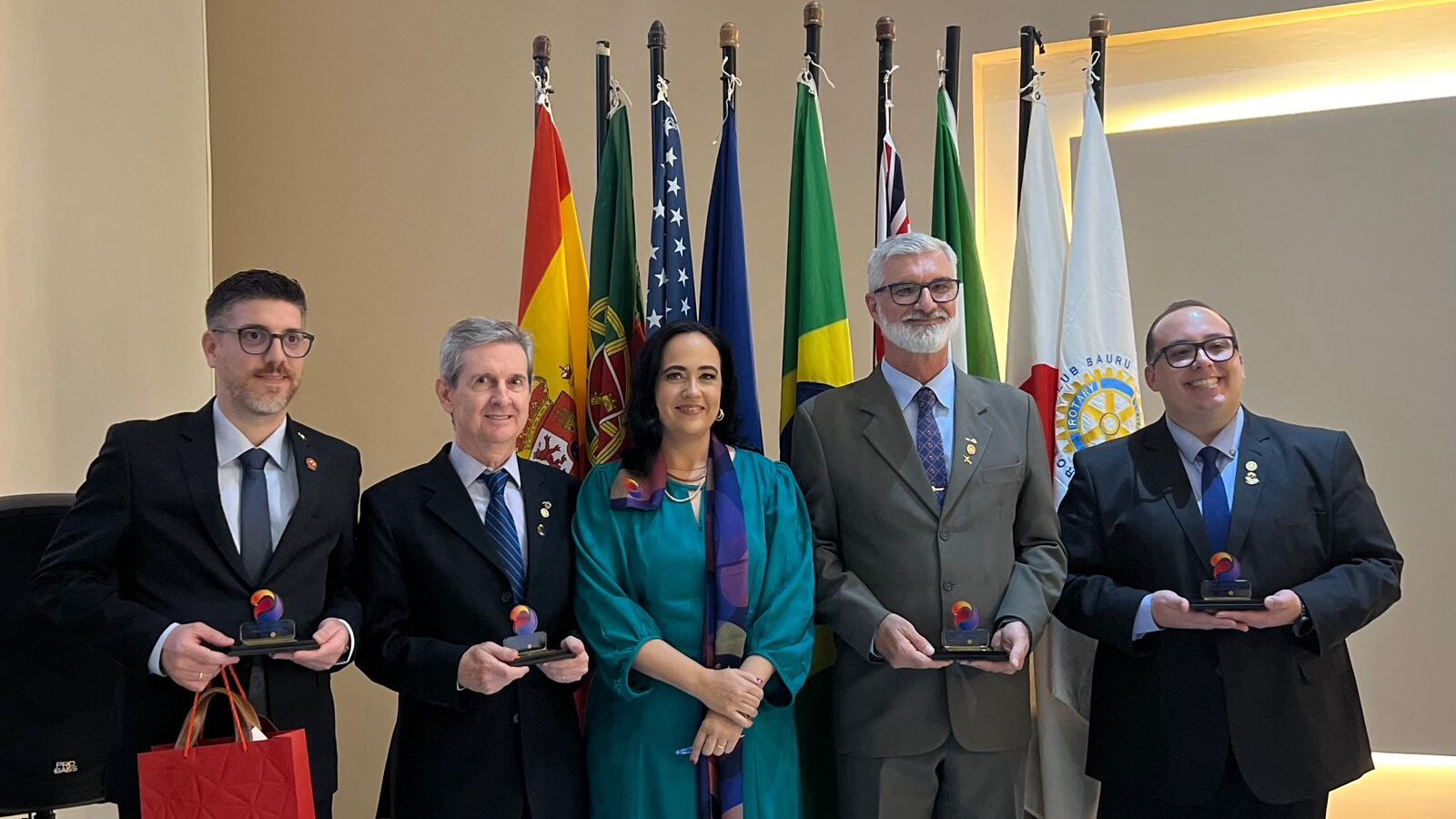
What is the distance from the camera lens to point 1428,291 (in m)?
4.00

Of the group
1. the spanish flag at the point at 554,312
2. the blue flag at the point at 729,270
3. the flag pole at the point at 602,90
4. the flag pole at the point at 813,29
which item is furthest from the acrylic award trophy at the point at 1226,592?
the flag pole at the point at 602,90

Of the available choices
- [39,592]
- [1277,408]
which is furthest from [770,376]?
[39,592]

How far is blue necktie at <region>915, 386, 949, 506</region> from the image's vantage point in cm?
274

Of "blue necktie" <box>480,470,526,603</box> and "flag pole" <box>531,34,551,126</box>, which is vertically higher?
"flag pole" <box>531,34,551,126</box>

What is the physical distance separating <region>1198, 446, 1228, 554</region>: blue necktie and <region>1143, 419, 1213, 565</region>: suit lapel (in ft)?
0.07

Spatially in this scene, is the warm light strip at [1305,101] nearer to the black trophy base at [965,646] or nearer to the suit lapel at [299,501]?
the black trophy base at [965,646]

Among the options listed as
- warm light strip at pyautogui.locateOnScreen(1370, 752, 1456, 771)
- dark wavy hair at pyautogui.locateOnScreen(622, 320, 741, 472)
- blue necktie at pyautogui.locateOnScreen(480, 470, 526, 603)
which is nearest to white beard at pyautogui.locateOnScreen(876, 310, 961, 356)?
dark wavy hair at pyautogui.locateOnScreen(622, 320, 741, 472)

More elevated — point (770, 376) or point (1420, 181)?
point (1420, 181)

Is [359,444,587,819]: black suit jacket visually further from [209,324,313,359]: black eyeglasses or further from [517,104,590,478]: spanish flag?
[517,104,590,478]: spanish flag

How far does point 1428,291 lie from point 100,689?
13.6 feet

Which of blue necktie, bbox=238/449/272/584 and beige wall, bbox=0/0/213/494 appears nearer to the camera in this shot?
blue necktie, bbox=238/449/272/584

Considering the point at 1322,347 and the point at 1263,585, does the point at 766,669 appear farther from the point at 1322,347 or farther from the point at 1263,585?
the point at 1322,347

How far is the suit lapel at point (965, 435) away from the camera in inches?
107

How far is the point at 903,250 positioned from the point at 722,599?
953 mm
